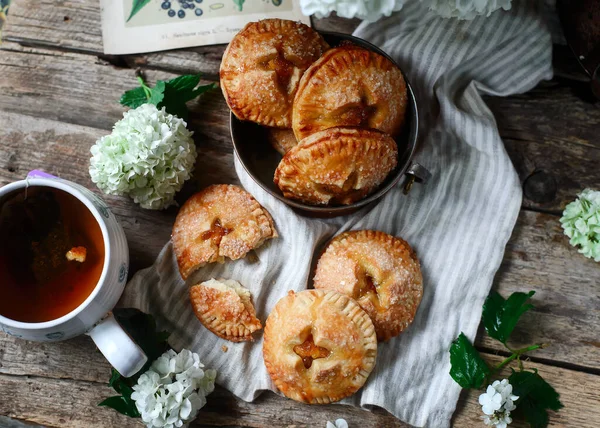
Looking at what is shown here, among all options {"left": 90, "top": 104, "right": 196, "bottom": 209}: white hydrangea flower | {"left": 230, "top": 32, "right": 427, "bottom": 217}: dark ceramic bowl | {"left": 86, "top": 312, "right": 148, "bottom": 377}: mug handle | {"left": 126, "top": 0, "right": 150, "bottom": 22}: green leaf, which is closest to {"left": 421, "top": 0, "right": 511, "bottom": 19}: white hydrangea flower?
{"left": 230, "top": 32, "right": 427, "bottom": 217}: dark ceramic bowl

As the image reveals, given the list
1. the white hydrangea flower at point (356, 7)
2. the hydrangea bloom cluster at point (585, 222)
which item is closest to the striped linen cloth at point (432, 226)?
the hydrangea bloom cluster at point (585, 222)

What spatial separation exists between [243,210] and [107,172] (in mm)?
336

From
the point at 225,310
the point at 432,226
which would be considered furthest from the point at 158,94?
the point at 432,226

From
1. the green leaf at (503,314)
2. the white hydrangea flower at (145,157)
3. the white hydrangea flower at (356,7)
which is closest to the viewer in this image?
the white hydrangea flower at (356,7)

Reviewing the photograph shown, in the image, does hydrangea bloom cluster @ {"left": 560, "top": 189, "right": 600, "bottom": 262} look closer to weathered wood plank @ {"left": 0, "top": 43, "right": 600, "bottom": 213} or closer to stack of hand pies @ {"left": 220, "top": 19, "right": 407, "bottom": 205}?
weathered wood plank @ {"left": 0, "top": 43, "right": 600, "bottom": 213}

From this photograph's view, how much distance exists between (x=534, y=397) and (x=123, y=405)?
3.32ft

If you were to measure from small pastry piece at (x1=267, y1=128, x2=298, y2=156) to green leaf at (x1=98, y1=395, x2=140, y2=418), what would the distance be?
0.70m

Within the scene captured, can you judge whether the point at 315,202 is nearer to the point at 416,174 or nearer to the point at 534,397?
the point at 416,174

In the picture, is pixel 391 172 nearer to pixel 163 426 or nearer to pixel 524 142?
pixel 524 142

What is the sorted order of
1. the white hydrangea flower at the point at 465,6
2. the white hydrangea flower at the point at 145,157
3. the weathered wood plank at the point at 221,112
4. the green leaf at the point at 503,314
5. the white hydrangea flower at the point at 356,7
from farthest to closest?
the weathered wood plank at the point at 221,112, the green leaf at the point at 503,314, the white hydrangea flower at the point at 145,157, the white hydrangea flower at the point at 465,6, the white hydrangea flower at the point at 356,7

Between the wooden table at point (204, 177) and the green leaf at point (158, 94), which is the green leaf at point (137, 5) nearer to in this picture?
the wooden table at point (204, 177)

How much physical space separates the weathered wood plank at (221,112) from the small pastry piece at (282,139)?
17 centimetres

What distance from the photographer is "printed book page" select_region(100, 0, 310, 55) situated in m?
1.69

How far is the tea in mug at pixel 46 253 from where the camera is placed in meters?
1.37
